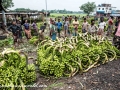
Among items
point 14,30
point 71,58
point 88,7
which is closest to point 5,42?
point 14,30

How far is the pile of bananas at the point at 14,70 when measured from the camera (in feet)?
12.8

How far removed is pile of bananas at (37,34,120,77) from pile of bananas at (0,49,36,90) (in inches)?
25.0

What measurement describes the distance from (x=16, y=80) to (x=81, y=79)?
6.34ft

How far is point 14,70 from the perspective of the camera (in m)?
4.08

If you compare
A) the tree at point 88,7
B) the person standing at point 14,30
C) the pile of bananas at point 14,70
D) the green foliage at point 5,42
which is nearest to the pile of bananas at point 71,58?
the pile of bananas at point 14,70

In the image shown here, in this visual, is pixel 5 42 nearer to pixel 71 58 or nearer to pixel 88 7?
pixel 71 58

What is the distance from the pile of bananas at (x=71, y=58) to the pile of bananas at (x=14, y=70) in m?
0.63

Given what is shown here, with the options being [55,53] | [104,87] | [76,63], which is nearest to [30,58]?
[55,53]

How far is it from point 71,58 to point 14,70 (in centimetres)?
195

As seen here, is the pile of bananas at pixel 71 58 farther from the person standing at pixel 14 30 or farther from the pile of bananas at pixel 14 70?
the person standing at pixel 14 30

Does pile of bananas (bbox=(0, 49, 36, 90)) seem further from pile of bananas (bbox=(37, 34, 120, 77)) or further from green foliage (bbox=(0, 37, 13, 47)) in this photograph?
green foliage (bbox=(0, 37, 13, 47))

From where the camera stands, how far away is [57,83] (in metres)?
4.66

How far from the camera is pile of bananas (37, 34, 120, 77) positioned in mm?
4934

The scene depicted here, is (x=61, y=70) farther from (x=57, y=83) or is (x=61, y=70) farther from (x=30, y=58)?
(x=30, y=58)
